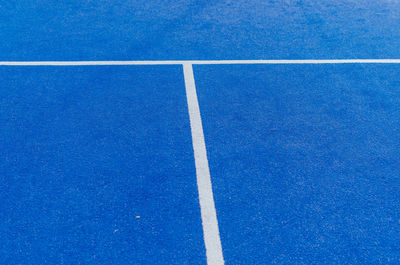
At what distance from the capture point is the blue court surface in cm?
302

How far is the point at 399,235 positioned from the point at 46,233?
10.6 ft

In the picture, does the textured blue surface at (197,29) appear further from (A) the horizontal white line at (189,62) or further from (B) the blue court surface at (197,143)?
(A) the horizontal white line at (189,62)

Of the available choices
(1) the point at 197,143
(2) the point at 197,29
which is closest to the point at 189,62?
(2) the point at 197,29

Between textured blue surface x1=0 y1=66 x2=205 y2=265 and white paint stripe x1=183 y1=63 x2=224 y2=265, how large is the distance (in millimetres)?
67

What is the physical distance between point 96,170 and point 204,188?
119 centimetres

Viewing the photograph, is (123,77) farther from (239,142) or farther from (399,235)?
(399,235)

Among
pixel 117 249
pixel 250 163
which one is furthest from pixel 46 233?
pixel 250 163

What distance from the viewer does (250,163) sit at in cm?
379

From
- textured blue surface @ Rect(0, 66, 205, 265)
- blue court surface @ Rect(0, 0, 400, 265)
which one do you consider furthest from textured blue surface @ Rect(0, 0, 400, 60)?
textured blue surface @ Rect(0, 66, 205, 265)

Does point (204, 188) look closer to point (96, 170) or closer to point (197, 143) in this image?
point (197, 143)

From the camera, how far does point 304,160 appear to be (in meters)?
3.86

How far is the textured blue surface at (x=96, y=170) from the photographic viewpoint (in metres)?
2.95

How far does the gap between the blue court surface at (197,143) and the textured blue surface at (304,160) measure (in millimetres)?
17

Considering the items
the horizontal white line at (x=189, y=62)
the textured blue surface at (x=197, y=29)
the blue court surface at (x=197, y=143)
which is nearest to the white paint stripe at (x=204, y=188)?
the blue court surface at (x=197, y=143)
